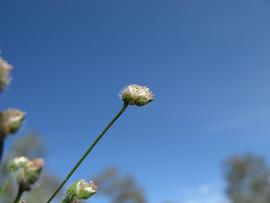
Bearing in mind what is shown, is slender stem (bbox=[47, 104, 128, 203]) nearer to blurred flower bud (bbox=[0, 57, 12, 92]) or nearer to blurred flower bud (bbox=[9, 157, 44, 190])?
blurred flower bud (bbox=[9, 157, 44, 190])

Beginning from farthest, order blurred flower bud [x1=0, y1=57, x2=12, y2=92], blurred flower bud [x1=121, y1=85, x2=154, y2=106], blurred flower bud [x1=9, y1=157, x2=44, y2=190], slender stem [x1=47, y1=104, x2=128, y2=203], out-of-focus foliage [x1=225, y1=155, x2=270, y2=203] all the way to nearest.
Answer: out-of-focus foliage [x1=225, y1=155, x2=270, y2=203]
blurred flower bud [x1=121, y1=85, x2=154, y2=106]
slender stem [x1=47, y1=104, x2=128, y2=203]
blurred flower bud [x1=9, y1=157, x2=44, y2=190]
blurred flower bud [x1=0, y1=57, x2=12, y2=92]

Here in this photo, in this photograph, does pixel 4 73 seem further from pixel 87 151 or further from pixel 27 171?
pixel 87 151

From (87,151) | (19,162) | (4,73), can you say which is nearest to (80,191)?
(87,151)

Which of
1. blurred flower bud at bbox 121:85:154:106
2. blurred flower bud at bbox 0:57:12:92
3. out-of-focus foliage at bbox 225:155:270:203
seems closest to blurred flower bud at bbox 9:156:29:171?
blurred flower bud at bbox 0:57:12:92

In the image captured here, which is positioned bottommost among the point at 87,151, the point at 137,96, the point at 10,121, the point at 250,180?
the point at 10,121

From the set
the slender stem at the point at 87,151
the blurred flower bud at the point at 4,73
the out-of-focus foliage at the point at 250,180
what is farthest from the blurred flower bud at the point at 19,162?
the out-of-focus foliage at the point at 250,180

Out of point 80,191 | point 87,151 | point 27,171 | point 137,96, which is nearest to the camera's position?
point 27,171
